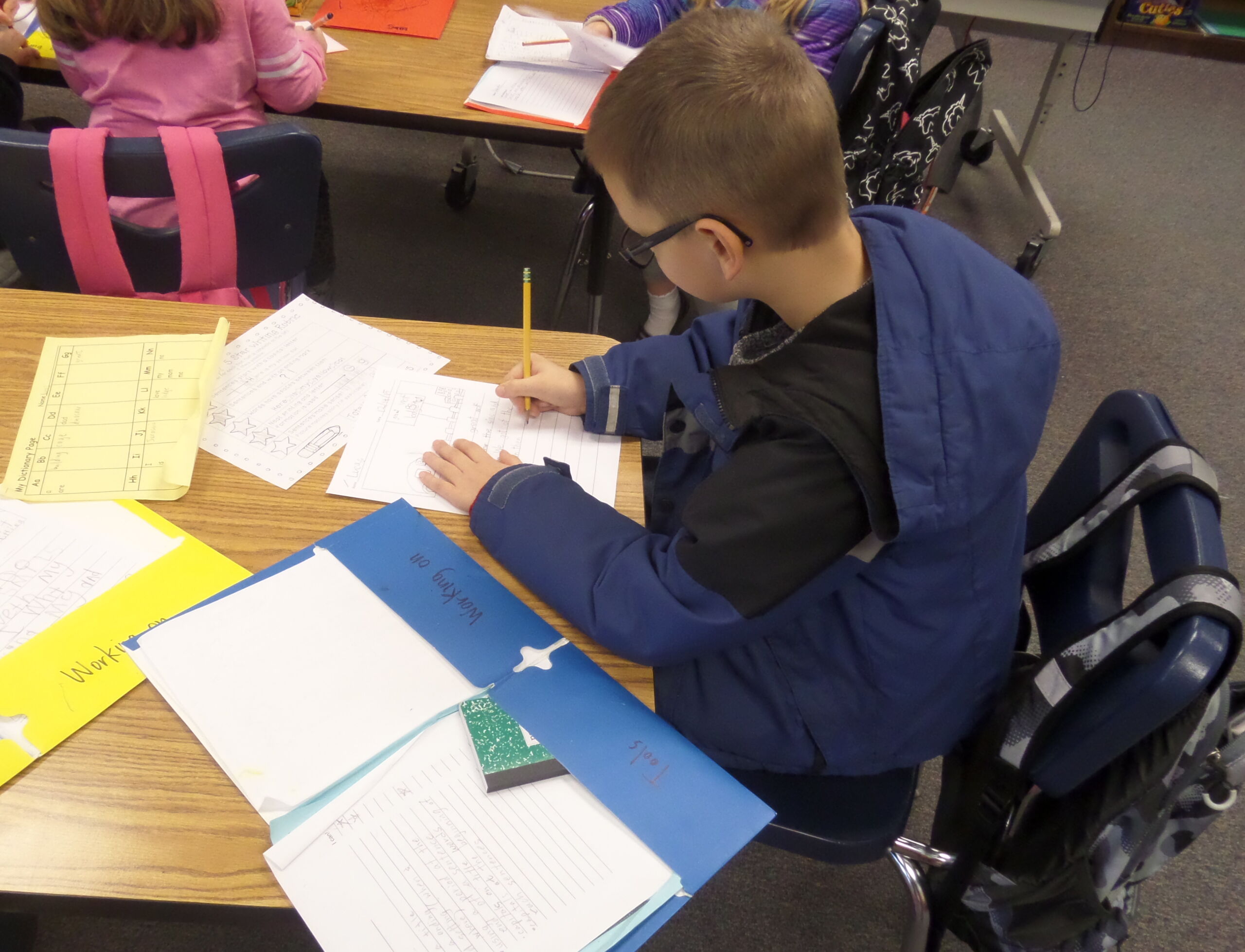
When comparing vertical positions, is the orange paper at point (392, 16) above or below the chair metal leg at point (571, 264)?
above

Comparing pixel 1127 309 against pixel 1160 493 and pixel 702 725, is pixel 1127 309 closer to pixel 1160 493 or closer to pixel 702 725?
pixel 1160 493

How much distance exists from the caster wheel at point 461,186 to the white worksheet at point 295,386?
5.46 feet

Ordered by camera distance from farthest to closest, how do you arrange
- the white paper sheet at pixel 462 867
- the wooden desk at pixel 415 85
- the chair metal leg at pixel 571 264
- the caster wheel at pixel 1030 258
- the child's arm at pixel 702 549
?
the caster wheel at pixel 1030 258
the chair metal leg at pixel 571 264
the wooden desk at pixel 415 85
the child's arm at pixel 702 549
the white paper sheet at pixel 462 867

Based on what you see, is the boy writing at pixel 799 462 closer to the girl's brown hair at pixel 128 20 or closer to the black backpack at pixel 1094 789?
the black backpack at pixel 1094 789

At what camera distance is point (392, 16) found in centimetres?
177

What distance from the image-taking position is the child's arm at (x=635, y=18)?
178 centimetres

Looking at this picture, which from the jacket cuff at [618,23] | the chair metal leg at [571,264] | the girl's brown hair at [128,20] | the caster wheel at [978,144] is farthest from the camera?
the caster wheel at [978,144]

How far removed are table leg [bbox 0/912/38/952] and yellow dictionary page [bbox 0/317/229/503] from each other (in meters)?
0.74

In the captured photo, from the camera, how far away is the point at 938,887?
965mm

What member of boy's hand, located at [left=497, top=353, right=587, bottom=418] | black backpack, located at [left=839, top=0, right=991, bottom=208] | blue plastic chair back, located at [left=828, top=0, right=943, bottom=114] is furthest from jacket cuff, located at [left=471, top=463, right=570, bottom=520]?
black backpack, located at [left=839, top=0, right=991, bottom=208]

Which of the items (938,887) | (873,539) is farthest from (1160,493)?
(938,887)

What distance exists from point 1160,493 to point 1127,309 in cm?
214

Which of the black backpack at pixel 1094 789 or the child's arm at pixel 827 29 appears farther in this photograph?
the child's arm at pixel 827 29

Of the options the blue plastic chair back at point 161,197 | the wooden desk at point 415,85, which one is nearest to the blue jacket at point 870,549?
the blue plastic chair back at point 161,197
